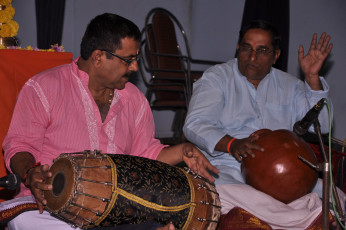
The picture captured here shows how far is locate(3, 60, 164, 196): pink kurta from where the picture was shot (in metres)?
1.96

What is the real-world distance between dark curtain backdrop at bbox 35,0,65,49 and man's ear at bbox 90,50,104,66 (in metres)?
3.80

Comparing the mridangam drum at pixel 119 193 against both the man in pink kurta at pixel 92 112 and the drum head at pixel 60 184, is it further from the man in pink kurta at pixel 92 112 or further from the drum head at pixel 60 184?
the man in pink kurta at pixel 92 112

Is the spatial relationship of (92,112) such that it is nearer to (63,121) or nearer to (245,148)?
(63,121)

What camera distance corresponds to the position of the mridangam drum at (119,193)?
1.51 meters

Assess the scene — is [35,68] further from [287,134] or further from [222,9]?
[222,9]

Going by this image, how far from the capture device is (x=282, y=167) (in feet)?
7.30

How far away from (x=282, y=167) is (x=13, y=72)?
151 cm

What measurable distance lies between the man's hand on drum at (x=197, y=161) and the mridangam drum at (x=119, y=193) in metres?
0.21

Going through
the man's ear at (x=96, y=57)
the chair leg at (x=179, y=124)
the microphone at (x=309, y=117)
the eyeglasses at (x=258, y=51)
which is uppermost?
the man's ear at (x=96, y=57)

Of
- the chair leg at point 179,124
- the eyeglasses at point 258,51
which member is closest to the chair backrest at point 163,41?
the chair leg at point 179,124

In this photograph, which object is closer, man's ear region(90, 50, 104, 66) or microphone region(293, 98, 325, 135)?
microphone region(293, 98, 325, 135)

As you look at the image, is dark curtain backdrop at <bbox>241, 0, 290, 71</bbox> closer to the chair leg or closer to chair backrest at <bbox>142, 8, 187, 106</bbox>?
chair backrest at <bbox>142, 8, 187, 106</bbox>

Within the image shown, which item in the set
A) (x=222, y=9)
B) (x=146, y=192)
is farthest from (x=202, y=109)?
(x=222, y=9)

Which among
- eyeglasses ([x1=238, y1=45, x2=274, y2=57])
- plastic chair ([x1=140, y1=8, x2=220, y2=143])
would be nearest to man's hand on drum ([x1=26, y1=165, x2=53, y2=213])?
eyeglasses ([x1=238, y1=45, x2=274, y2=57])
